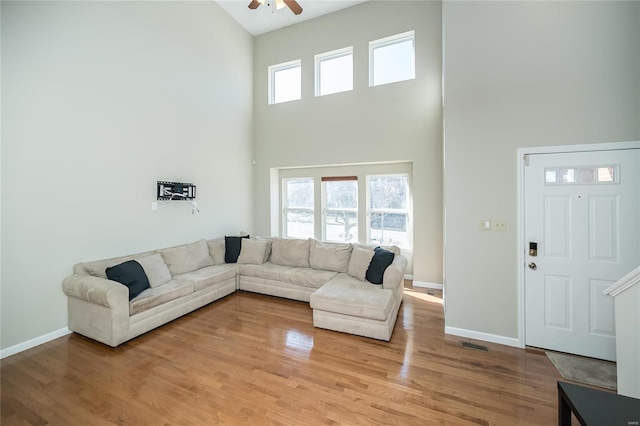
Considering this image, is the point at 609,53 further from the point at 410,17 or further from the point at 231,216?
the point at 231,216

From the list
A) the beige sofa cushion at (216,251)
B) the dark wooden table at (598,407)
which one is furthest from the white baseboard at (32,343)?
the dark wooden table at (598,407)

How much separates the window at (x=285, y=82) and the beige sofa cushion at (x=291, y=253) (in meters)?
3.33

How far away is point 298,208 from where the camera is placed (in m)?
6.11

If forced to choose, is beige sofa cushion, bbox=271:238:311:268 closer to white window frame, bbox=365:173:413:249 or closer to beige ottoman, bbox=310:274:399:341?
beige ottoman, bbox=310:274:399:341

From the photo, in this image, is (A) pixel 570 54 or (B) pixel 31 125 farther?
(B) pixel 31 125

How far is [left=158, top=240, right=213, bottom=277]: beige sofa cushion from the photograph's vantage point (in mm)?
3920

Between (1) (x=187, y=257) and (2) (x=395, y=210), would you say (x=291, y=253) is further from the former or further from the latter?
(2) (x=395, y=210)

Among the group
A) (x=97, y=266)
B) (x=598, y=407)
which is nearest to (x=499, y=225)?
(x=598, y=407)

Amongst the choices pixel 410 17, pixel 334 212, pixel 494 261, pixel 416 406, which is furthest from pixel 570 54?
pixel 334 212

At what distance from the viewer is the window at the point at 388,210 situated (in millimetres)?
5098

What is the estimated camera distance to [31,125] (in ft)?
9.00

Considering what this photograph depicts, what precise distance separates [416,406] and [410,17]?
5721 millimetres

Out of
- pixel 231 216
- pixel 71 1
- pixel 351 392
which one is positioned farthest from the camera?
pixel 231 216

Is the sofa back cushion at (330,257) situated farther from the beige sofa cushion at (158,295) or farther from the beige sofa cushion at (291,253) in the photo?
the beige sofa cushion at (158,295)
